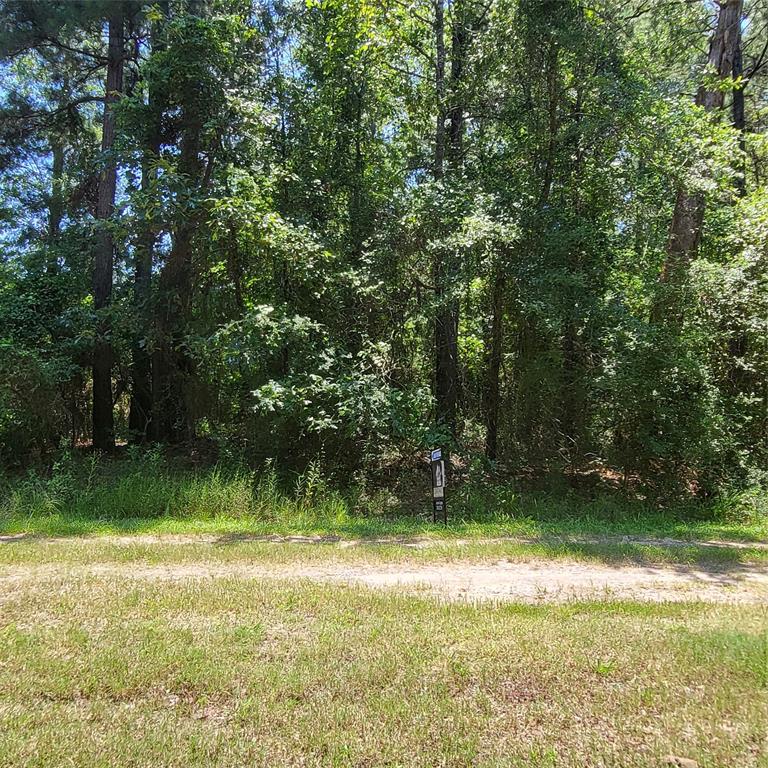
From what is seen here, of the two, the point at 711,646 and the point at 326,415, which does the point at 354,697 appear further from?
the point at 326,415

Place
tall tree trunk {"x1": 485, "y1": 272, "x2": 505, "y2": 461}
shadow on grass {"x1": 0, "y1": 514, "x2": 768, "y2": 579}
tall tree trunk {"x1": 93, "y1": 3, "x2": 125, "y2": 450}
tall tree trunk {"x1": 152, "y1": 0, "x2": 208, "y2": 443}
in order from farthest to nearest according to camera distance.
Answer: tall tree trunk {"x1": 93, "y1": 3, "x2": 125, "y2": 450} → tall tree trunk {"x1": 485, "y1": 272, "x2": 505, "y2": 461} → tall tree trunk {"x1": 152, "y1": 0, "x2": 208, "y2": 443} → shadow on grass {"x1": 0, "y1": 514, "x2": 768, "y2": 579}

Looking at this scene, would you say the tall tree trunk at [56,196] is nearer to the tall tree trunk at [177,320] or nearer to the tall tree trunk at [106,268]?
the tall tree trunk at [106,268]

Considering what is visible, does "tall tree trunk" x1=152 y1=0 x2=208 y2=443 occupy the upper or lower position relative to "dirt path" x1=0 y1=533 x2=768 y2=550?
upper

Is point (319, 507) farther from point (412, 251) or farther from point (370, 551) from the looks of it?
point (412, 251)

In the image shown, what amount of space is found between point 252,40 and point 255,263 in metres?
5.15

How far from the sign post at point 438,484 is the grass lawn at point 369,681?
3.49 metres

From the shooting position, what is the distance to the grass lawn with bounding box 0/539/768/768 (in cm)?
284

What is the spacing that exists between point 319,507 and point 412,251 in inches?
205

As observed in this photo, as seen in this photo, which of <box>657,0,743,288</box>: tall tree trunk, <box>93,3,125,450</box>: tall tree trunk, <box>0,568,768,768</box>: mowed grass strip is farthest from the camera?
<box>93,3,125,450</box>: tall tree trunk

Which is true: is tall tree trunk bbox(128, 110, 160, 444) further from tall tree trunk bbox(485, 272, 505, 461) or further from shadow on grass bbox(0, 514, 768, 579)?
tall tree trunk bbox(485, 272, 505, 461)

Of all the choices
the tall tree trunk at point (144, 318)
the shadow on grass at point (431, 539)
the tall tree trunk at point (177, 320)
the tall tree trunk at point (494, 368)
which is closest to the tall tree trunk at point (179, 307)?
the tall tree trunk at point (177, 320)

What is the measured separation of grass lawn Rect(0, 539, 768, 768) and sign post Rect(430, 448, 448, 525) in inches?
137

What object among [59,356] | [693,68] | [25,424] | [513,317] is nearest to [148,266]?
[59,356]

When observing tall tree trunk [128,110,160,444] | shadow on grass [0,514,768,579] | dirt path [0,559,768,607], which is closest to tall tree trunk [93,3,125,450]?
tall tree trunk [128,110,160,444]
